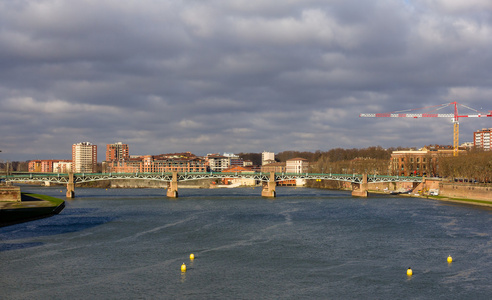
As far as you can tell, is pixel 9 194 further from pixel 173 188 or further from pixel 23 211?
pixel 173 188

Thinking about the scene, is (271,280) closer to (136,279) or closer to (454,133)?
(136,279)

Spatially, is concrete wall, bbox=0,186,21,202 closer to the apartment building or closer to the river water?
the river water

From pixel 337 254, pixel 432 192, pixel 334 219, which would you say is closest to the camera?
pixel 337 254

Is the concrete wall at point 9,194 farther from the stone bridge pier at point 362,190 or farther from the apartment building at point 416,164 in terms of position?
the apartment building at point 416,164

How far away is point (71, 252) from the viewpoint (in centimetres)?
4609

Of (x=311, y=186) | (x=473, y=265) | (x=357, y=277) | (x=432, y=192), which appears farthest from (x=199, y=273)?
(x=311, y=186)

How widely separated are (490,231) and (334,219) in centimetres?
2030

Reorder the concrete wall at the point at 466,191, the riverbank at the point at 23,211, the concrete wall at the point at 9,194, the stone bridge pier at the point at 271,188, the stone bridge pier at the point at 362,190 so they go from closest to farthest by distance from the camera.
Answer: the riverbank at the point at 23,211 → the concrete wall at the point at 9,194 → the concrete wall at the point at 466,191 → the stone bridge pier at the point at 271,188 → the stone bridge pier at the point at 362,190

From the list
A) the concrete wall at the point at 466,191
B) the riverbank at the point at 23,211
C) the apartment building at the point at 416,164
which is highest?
the apartment building at the point at 416,164

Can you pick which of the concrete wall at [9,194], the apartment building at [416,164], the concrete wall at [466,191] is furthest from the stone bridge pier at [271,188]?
the apartment building at [416,164]

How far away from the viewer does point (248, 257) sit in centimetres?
4444

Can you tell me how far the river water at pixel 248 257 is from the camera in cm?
3431

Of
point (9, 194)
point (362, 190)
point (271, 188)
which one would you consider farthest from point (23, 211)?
point (362, 190)

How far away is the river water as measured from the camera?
113 ft
